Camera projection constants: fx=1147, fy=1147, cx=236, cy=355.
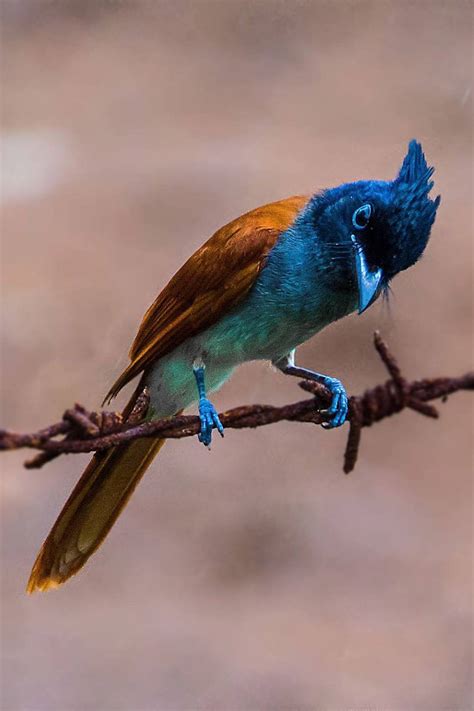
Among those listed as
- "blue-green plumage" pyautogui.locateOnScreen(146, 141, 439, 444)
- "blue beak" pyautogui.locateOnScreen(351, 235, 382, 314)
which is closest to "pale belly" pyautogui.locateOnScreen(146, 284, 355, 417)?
"blue-green plumage" pyautogui.locateOnScreen(146, 141, 439, 444)

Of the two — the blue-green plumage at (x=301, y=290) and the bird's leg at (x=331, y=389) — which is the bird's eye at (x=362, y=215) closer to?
the blue-green plumage at (x=301, y=290)

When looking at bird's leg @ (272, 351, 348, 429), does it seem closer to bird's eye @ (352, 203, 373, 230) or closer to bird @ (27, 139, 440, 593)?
bird @ (27, 139, 440, 593)

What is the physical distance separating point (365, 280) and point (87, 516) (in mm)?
369

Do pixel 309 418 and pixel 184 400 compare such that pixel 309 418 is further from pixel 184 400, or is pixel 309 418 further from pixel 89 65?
pixel 89 65

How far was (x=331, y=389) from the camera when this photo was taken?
1.09 m

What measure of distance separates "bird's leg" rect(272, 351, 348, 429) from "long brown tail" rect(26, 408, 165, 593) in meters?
0.20

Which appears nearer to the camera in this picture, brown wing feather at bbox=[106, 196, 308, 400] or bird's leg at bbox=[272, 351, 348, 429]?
bird's leg at bbox=[272, 351, 348, 429]

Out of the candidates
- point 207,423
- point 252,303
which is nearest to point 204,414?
point 207,423

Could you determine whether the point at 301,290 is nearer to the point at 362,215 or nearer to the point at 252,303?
the point at 252,303

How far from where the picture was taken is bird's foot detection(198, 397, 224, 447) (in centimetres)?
107

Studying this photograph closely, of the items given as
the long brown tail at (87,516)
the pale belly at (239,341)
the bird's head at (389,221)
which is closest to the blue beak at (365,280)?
the bird's head at (389,221)

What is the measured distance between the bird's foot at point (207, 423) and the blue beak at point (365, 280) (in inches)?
6.7

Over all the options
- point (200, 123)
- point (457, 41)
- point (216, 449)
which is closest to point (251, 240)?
point (457, 41)

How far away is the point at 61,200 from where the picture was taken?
16.2 ft
